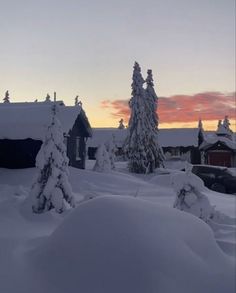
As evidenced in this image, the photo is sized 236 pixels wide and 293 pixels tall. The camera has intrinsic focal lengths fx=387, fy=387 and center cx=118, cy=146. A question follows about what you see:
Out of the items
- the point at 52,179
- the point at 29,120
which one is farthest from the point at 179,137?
the point at 52,179

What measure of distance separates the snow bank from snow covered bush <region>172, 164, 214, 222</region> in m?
4.01

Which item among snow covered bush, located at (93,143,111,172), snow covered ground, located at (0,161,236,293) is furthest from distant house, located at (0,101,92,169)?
snow covered ground, located at (0,161,236,293)

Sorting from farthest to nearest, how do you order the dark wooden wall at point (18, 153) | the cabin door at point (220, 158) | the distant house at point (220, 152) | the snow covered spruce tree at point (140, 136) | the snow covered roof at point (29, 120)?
the cabin door at point (220, 158) < the distant house at point (220, 152) < the snow covered spruce tree at point (140, 136) < the dark wooden wall at point (18, 153) < the snow covered roof at point (29, 120)

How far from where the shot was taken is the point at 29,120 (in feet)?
82.2

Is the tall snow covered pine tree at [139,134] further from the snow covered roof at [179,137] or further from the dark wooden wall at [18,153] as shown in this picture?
the snow covered roof at [179,137]

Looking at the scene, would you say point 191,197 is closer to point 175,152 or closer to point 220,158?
point 220,158

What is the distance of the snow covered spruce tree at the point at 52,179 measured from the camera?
13000 millimetres

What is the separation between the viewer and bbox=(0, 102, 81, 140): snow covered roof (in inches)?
954

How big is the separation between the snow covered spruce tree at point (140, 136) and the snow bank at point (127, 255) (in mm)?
30834

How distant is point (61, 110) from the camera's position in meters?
28.0

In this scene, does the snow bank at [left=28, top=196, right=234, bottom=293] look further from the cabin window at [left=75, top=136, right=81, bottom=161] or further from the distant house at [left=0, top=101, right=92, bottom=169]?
the cabin window at [left=75, top=136, right=81, bottom=161]

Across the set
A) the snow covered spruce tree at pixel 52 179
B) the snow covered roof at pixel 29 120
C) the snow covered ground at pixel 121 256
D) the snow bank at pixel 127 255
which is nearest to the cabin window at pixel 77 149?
the snow covered roof at pixel 29 120

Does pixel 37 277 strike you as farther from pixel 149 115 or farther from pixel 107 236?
pixel 149 115

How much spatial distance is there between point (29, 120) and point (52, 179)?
41.4ft
